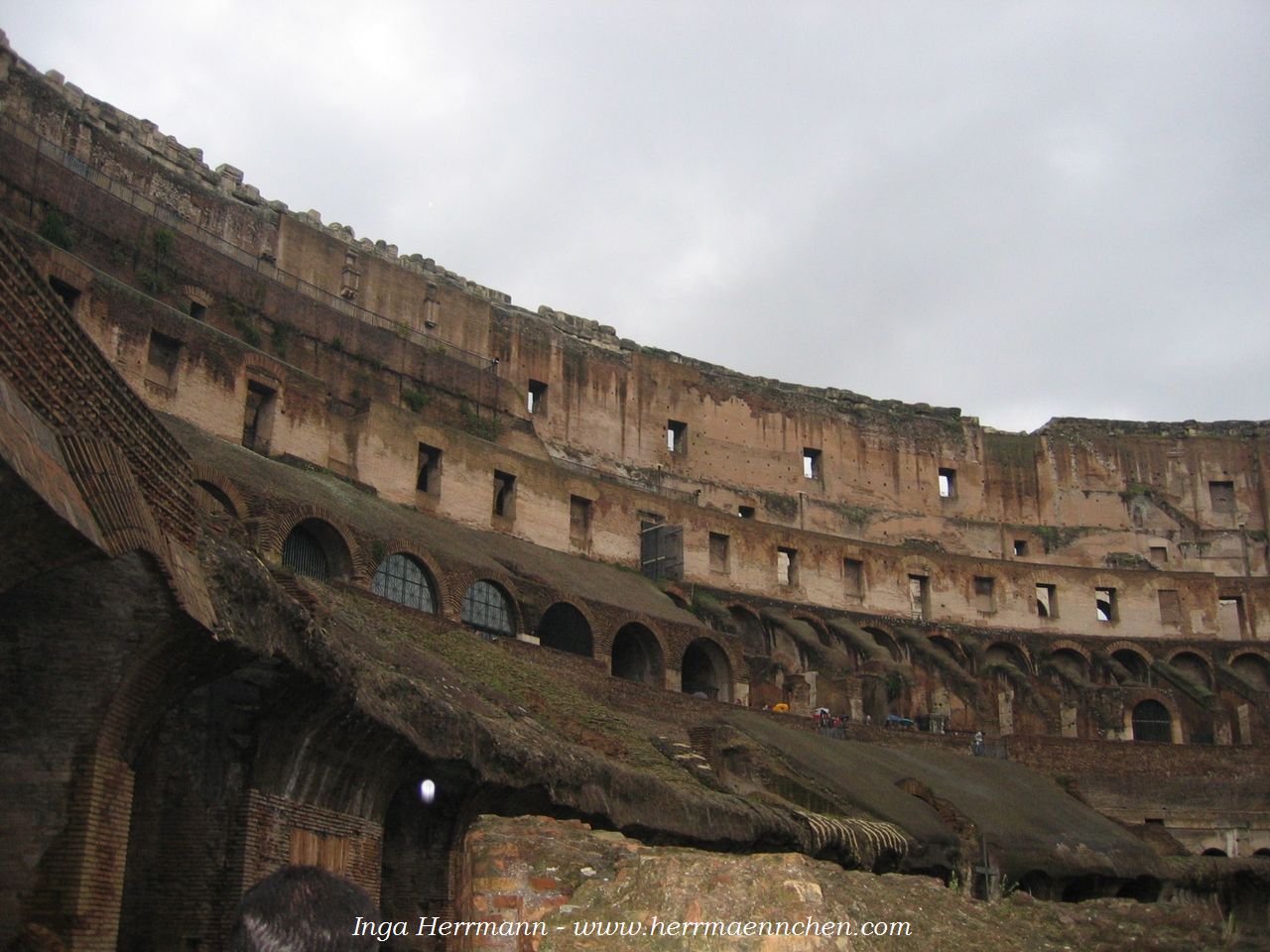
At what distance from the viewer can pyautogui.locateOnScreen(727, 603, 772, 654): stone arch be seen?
36.7 meters

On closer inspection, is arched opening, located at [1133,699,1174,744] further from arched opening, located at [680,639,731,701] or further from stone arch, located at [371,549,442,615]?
stone arch, located at [371,549,442,615]

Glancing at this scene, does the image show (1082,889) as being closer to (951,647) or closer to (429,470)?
(429,470)

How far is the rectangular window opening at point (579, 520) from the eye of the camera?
3434cm

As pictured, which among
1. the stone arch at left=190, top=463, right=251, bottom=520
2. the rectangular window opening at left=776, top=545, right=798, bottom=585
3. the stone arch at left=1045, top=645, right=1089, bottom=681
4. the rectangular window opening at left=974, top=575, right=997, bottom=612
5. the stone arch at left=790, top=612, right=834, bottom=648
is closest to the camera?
the stone arch at left=190, top=463, right=251, bottom=520

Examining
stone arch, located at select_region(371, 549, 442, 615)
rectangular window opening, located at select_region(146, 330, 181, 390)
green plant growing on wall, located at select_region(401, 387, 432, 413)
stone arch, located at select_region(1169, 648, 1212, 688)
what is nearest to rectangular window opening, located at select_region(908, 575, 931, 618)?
stone arch, located at select_region(1169, 648, 1212, 688)

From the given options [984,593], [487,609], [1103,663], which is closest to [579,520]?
[487,609]

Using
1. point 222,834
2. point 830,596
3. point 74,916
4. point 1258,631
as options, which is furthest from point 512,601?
point 1258,631

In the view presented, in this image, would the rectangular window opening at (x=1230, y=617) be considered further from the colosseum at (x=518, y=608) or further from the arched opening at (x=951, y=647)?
the arched opening at (x=951, y=647)

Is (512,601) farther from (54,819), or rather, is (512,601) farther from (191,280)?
(54,819)

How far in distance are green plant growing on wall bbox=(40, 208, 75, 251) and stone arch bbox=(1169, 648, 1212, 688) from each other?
33616 mm

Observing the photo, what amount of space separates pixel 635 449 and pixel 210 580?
36.2 metres

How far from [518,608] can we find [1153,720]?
69.2 ft

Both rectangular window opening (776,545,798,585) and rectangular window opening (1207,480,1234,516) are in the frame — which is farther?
rectangular window opening (1207,480,1234,516)

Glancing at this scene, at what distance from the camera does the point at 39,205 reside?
27.3 metres
